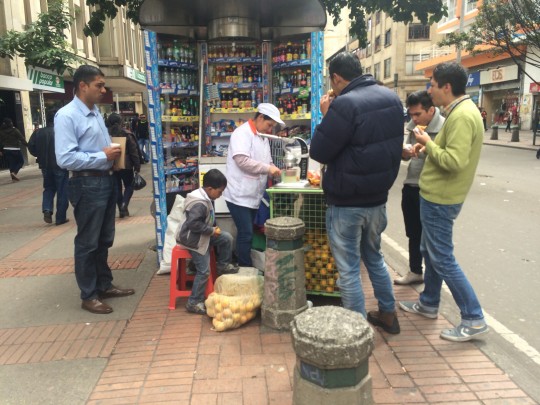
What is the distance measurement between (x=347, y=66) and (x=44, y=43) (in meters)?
10.2

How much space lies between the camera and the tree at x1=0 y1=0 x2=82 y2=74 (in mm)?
10584

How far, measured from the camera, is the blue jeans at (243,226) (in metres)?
4.30

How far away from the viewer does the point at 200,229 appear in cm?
378

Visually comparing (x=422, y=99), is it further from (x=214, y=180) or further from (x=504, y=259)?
(x=504, y=259)

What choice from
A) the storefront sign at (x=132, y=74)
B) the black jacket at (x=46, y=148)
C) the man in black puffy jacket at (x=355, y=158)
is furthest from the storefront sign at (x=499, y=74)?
the man in black puffy jacket at (x=355, y=158)

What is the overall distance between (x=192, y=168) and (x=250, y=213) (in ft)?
5.01

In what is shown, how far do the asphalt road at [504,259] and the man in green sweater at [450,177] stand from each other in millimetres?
344

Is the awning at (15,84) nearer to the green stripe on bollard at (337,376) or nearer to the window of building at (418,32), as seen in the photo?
the green stripe on bollard at (337,376)

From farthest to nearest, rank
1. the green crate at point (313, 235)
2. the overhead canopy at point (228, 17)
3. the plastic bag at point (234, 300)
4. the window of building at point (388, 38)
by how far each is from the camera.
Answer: the window of building at point (388, 38) → the overhead canopy at point (228, 17) → the green crate at point (313, 235) → the plastic bag at point (234, 300)

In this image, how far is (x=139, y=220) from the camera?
790 cm

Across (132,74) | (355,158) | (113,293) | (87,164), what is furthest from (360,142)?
(132,74)

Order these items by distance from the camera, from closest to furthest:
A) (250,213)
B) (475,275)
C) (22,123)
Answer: (250,213)
(475,275)
(22,123)

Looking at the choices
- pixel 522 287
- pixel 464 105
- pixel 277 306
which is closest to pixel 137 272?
pixel 277 306

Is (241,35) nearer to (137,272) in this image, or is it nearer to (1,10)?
(137,272)
